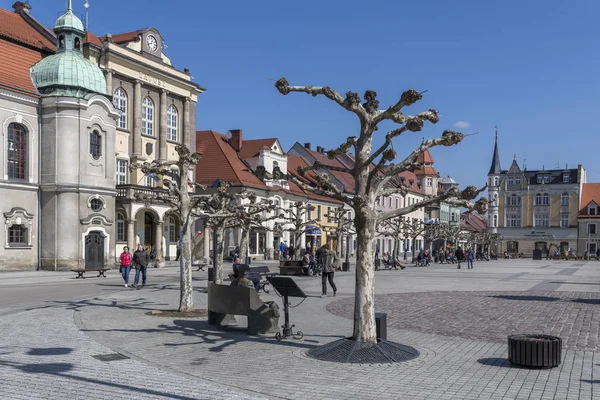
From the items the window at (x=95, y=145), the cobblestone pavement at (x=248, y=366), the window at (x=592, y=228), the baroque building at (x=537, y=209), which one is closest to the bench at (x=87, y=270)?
the window at (x=95, y=145)

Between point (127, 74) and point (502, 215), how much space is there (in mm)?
88407

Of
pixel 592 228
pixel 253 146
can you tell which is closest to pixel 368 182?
pixel 253 146

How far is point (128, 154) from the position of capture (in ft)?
149

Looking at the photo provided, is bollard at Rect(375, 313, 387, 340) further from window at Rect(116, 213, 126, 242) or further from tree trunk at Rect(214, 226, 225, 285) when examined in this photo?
window at Rect(116, 213, 126, 242)

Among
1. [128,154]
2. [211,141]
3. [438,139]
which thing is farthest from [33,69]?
[438,139]

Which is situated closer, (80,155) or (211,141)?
(80,155)

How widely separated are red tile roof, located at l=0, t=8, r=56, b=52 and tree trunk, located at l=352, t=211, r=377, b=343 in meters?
34.4

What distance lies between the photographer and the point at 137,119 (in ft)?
150

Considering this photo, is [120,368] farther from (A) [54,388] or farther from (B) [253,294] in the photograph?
(B) [253,294]

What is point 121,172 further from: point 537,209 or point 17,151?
point 537,209

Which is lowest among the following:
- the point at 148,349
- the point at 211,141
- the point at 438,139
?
the point at 148,349

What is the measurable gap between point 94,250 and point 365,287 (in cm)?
3149

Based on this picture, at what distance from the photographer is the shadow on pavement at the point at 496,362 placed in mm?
9758

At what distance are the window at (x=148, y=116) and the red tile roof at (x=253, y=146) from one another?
13213 mm
